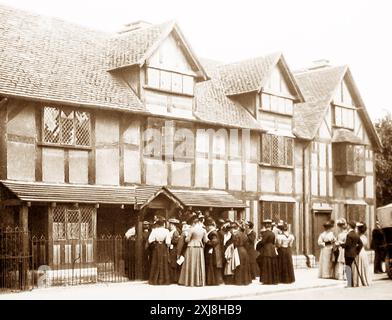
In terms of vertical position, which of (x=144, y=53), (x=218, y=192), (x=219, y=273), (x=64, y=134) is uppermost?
(x=144, y=53)

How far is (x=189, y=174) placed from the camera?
24.6 m

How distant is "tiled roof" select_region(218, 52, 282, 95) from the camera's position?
1084 inches

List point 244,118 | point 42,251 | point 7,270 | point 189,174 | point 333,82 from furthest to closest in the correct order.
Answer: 1. point 333,82
2. point 244,118
3. point 189,174
4. point 42,251
5. point 7,270

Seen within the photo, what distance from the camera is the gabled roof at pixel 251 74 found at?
27.5 m

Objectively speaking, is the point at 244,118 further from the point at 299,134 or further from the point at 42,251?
the point at 42,251

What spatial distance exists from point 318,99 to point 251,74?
15.4 ft

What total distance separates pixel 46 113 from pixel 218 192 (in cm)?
765

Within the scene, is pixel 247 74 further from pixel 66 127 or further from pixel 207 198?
pixel 66 127

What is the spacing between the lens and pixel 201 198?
23750 millimetres

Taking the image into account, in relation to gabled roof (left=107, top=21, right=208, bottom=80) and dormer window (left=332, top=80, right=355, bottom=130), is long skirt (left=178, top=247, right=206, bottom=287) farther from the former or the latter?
dormer window (left=332, top=80, right=355, bottom=130)

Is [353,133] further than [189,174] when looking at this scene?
Yes
